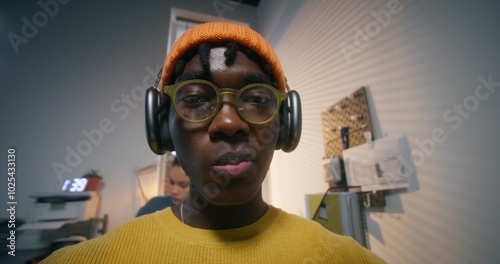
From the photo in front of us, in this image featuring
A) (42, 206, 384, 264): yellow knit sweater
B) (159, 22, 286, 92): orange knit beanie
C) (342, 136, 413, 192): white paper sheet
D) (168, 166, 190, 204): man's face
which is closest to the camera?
(42, 206, 384, 264): yellow knit sweater

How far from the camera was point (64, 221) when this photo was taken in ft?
6.25

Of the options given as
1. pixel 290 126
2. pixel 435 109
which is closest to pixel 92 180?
pixel 290 126

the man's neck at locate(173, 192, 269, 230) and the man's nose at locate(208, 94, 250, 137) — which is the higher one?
the man's nose at locate(208, 94, 250, 137)

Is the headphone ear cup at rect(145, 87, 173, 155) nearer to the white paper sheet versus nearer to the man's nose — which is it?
the man's nose

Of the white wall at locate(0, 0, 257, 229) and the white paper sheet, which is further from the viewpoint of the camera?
the white wall at locate(0, 0, 257, 229)

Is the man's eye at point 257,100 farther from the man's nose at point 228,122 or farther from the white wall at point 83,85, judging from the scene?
the white wall at point 83,85

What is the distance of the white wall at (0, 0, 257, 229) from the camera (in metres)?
2.06

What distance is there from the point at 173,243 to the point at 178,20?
2966mm

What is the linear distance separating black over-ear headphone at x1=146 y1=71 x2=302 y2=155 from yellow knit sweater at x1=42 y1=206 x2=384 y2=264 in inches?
7.5

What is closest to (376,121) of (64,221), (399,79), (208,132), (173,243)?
(399,79)

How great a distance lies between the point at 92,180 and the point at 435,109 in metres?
2.72

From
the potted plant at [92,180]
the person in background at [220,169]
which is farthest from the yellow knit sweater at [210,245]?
the potted plant at [92,180]

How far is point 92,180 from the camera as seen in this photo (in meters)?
2.17

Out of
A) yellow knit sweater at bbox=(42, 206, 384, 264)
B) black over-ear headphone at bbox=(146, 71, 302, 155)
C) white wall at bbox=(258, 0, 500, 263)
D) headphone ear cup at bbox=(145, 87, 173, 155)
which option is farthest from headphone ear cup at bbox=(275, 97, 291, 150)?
white wall at bbox=(258, 0, 500, 263)
